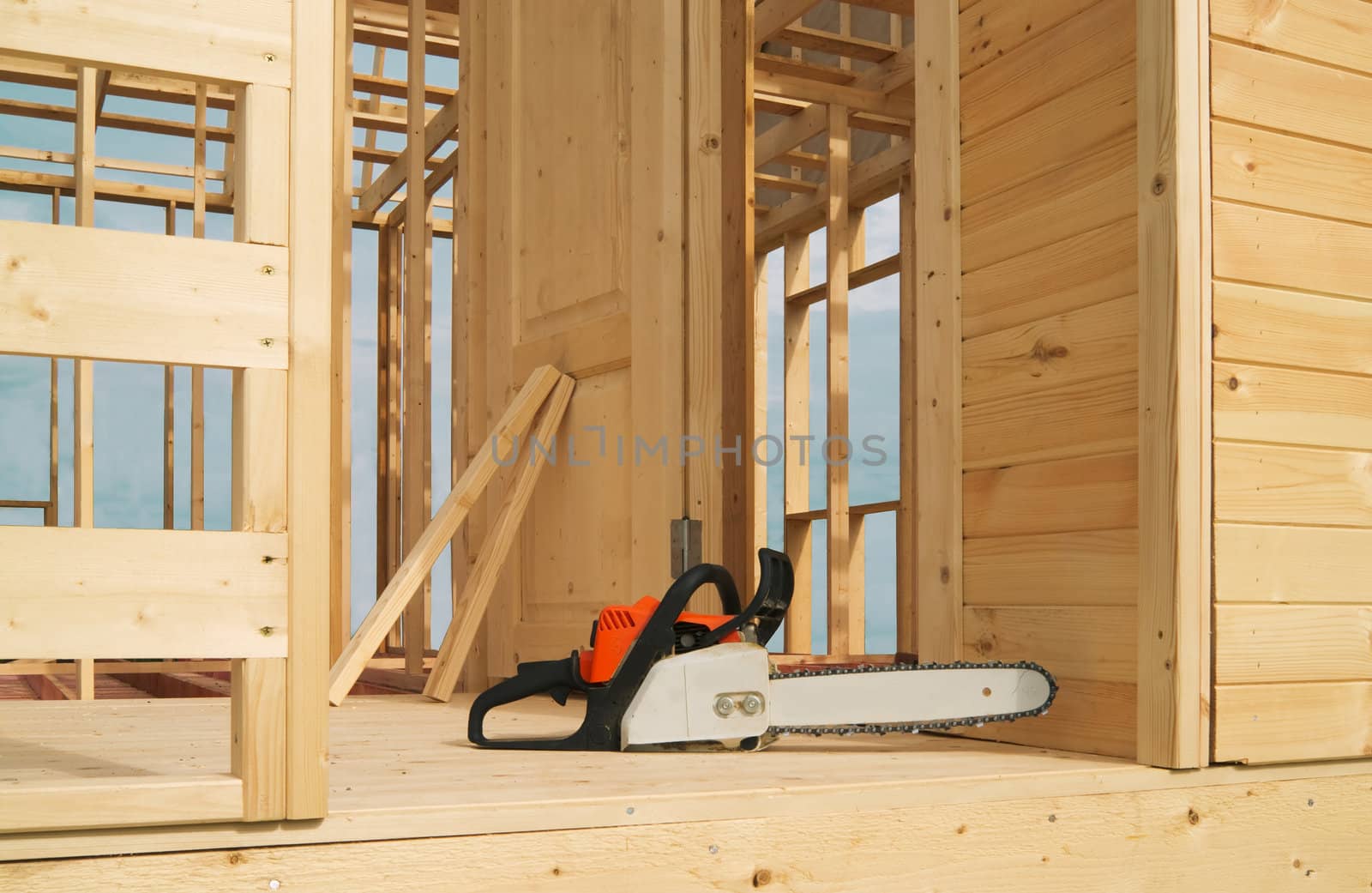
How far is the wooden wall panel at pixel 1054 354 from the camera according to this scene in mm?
2379

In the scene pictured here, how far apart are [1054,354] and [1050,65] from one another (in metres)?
0.57

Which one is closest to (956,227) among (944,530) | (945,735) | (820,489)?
(944,530)

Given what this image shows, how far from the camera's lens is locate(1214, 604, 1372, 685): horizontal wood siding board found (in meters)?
2.29

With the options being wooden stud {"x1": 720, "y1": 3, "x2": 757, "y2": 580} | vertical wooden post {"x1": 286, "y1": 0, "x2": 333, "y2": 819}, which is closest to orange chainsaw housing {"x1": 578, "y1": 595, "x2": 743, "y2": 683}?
vertical wooden post {"x1": 286, "y1": 0, "x2": 333, "y2": 819}

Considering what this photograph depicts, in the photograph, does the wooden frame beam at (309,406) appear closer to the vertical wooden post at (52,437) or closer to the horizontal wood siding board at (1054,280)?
the horizontal wood siding board at (1054,280)

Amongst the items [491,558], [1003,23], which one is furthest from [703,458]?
[1003,23]

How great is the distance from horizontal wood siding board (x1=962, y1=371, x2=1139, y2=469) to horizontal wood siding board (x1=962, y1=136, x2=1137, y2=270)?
0.98ft

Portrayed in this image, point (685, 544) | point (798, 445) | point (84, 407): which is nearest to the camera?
point (685, 544)

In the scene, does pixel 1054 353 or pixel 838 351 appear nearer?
pixel 1054 353

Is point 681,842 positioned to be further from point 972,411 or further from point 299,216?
point 972,411

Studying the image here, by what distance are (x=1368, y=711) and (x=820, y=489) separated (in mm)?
5481

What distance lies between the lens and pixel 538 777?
6.50 feet

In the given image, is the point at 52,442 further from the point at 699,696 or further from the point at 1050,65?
the point at 1050,65

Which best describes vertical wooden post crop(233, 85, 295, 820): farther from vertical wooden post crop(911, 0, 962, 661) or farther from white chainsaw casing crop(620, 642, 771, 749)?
vertical wooden post crop(911, 0, 962, 661)
